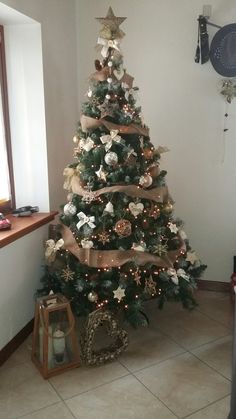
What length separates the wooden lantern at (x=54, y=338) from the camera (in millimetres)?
1917

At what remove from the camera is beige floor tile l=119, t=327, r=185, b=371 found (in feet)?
6.77

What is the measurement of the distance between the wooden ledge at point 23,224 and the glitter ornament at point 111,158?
2.15 feet

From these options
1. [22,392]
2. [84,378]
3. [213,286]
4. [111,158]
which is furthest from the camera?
[213,286]

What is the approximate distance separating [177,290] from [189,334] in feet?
1.16

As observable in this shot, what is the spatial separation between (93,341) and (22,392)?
0.47 metres

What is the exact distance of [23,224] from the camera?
7.32 feet

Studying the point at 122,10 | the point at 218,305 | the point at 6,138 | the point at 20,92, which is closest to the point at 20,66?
the point at 20,92

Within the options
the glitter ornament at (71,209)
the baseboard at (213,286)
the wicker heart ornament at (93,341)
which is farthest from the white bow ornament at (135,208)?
the baseboard at (213,286)

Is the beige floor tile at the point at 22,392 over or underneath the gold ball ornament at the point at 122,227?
underneath

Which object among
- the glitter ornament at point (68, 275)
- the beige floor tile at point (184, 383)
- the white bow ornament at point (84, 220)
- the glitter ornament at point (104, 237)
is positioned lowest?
the beige floor tile at point (184, 383)

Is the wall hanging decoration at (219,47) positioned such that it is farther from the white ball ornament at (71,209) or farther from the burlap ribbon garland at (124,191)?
the white ball ornament at (71,209)

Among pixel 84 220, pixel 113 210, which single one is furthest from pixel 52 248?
pixel 113 210

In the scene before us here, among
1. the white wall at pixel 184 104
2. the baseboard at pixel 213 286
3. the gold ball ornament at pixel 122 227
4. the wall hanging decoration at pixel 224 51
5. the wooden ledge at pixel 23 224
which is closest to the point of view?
the wooden ledge at pixel 23 224

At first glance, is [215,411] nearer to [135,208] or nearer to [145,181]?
[135,208]
